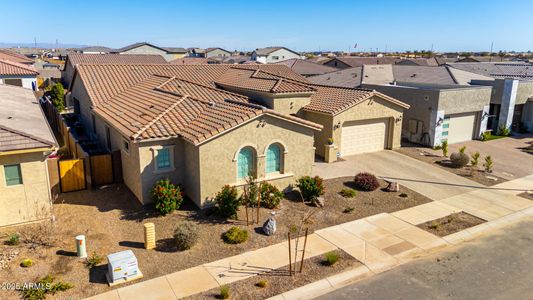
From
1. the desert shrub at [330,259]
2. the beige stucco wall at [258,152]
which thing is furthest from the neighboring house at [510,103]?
the desert shrub at [330,259]

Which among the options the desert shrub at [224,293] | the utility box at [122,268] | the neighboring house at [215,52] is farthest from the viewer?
the neighboring house at [215,52]

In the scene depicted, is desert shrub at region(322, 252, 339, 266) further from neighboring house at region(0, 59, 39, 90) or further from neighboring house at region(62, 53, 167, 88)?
neighboring house at region(62, 53, 167, 88)

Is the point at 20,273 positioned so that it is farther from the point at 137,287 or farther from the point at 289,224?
the point at 289,224

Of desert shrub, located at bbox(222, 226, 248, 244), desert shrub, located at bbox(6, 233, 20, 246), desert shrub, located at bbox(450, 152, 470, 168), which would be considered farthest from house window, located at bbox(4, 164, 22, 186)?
desert shrub, located at bbox(450, 152, 470, 168)

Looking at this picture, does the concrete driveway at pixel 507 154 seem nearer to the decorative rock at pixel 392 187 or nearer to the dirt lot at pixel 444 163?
the dirt lot at pixel 444 163

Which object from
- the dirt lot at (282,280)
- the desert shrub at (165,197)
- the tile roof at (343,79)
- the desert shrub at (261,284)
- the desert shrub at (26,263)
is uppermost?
the tile roof at (343,79)
